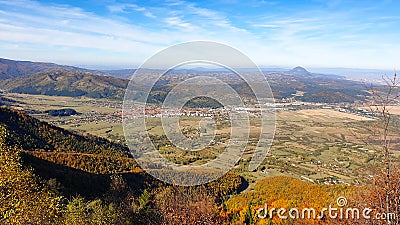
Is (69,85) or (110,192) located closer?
(110,192)

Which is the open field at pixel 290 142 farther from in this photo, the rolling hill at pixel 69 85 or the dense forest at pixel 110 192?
the rolling hill at pixel 69 85

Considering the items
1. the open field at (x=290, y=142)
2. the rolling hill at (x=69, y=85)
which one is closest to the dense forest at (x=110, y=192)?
the open field at (x=290, y=142)

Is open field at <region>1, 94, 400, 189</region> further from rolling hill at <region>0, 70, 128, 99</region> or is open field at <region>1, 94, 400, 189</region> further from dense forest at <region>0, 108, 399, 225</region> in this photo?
rolling hill at <region>0, 70, 128, 99</region>

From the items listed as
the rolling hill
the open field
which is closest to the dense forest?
the open field

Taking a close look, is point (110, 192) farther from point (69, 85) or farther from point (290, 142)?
point (69, 85)

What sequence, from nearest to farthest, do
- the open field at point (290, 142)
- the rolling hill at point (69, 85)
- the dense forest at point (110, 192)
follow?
the dense forest at point (110, 192) → the open field at point (290, 142) → the rolling hill at point (69, 85)

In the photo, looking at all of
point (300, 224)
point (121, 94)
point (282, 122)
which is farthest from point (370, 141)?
point (121, 94)

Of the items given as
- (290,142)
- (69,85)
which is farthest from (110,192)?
(69,85)

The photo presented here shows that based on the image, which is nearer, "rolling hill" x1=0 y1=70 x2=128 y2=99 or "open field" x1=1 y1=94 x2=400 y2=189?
"open field" x1=1 y1=94 x2=400 y2=189
